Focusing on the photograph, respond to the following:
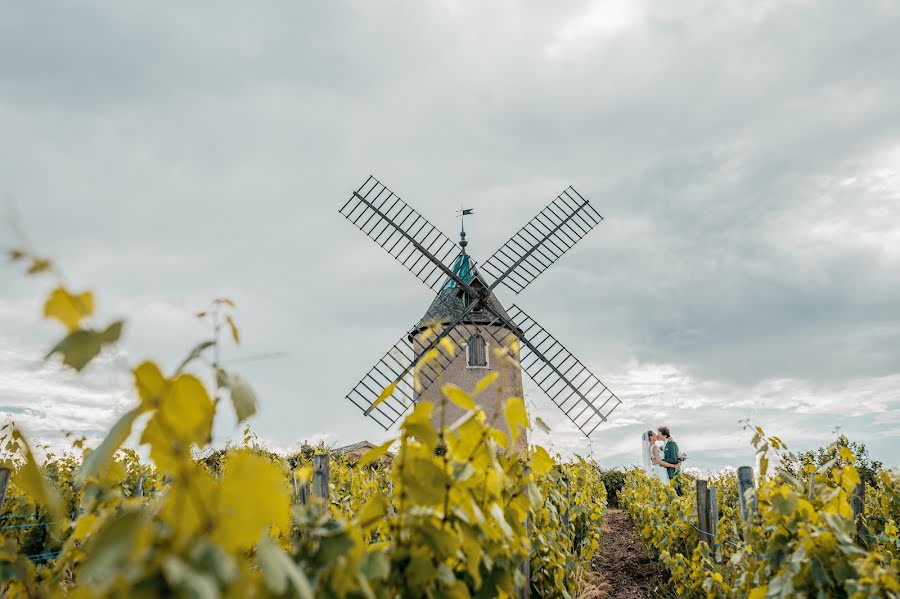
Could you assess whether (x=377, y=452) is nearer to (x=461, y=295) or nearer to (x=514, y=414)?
(x=514, y=414)

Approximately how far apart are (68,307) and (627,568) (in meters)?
8.71

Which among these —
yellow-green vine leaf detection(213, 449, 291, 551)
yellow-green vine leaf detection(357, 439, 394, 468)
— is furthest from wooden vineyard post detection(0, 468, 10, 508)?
yellow-green vine leaf detection(213, 449, 291, 551)

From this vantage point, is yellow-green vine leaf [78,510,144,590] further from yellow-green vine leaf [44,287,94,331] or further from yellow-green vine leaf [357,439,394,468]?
yellow-green vine leaf [357,439,394,468]

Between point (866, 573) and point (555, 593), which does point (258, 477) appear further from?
point (555, 593)

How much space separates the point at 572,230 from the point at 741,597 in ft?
40.6

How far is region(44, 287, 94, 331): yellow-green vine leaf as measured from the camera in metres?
0.77

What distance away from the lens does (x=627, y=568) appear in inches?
323

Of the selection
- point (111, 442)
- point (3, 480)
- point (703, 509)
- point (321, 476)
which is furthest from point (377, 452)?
point (703, 509)

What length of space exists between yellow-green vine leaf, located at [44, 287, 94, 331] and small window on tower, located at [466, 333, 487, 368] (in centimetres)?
1585

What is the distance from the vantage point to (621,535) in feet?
36.0

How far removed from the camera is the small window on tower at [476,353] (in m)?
16.6

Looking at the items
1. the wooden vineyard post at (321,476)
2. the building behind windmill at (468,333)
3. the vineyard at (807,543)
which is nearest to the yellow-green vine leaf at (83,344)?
the vineyard at (807,543)

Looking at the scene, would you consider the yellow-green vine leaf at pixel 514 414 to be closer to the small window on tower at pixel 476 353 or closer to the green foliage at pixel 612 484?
the small window on tower at pixel 476 353

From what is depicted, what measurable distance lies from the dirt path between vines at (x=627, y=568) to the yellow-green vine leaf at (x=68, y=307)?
21.6ft
